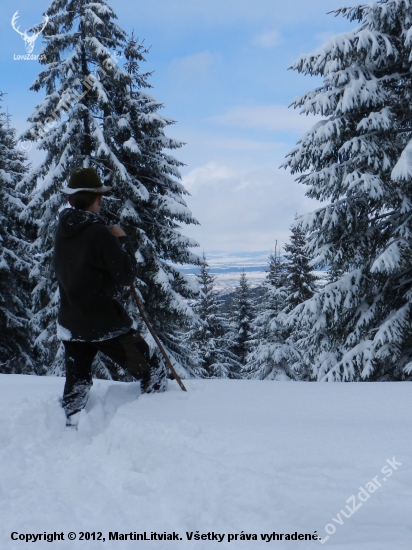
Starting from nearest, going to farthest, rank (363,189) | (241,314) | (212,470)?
(212,470) → (363,189) → (241,314)

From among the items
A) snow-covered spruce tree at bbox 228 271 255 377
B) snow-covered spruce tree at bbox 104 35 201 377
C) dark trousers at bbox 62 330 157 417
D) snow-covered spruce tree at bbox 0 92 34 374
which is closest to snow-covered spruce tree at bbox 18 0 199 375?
snow-covered spruce tree at bbox 104 35 201 377

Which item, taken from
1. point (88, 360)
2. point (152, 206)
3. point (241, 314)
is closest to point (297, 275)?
point (241, 314)

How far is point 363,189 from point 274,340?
47.0ft

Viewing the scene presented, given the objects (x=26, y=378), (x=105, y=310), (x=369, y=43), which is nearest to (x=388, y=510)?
(x=105, y=310)

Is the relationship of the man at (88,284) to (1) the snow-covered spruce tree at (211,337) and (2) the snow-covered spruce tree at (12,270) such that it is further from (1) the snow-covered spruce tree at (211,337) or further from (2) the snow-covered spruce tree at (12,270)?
(1) the snow-covered spruce tree at (211,337)

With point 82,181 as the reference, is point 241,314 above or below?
below

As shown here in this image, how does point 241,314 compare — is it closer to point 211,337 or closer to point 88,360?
point 211,337

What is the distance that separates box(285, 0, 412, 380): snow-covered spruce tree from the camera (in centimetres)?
772

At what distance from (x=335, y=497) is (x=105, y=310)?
243 centimetres

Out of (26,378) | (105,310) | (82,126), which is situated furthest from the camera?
(82,126)

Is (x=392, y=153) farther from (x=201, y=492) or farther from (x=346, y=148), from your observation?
(x=201, y=492)

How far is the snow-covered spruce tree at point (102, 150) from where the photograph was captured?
1122 cm

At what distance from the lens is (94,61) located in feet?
38.8

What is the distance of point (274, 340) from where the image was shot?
21.0 meters
